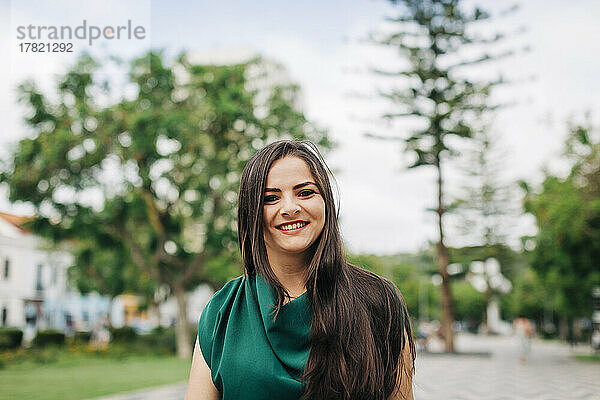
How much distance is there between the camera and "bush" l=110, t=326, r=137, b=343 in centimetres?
2512

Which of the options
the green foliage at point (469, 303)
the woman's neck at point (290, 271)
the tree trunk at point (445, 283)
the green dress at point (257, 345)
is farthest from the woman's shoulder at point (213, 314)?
the green foliage at point (469, 303)

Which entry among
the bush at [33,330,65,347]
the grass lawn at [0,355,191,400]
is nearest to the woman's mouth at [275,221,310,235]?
the grass lawn at [0,355,191,400]

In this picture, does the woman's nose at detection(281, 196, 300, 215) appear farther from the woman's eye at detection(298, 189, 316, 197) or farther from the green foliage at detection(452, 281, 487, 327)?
the green foliage at detection(452, 281, 487, 327)

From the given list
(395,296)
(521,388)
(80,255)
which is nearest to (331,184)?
(395,296)

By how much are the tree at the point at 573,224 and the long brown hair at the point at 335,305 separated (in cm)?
1682

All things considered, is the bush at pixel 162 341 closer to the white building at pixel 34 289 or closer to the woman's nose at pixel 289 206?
the white building at pixel 34 289

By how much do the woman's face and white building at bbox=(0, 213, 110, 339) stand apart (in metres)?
34.2

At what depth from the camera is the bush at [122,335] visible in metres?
25.1

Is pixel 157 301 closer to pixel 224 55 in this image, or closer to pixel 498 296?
pixel 224 55

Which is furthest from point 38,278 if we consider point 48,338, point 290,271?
point 290,271

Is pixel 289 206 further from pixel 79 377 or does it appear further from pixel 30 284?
pixel 30 284

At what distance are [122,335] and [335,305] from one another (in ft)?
83.5

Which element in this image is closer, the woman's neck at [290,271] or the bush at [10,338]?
the woman's neck at [290,271]

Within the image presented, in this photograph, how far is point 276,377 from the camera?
142 centimetres
